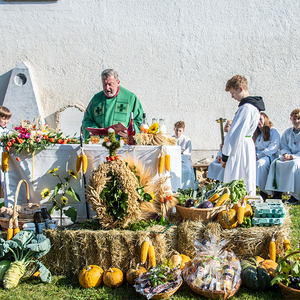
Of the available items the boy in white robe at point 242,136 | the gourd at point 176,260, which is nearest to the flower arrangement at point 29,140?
the gourd at point 176,260

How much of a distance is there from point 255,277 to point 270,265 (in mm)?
202

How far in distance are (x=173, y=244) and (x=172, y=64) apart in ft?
21.6

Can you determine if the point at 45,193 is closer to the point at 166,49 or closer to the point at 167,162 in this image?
the point at 167,162

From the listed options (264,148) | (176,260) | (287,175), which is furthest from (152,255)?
(264,148)

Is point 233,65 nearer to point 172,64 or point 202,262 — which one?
point 172,64

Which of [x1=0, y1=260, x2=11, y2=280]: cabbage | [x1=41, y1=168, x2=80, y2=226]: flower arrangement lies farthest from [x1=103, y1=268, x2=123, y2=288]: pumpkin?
[x1=0, y1=260, x2=11, y2=280]: cabbage

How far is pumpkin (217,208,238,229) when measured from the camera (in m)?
3.14

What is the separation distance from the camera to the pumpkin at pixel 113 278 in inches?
116

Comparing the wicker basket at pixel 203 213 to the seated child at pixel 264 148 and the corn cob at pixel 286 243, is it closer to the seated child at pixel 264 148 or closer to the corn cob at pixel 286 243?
the corn cob at pixel 286 243

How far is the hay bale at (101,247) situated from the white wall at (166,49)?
6164 millimetres

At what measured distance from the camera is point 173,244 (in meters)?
3.23

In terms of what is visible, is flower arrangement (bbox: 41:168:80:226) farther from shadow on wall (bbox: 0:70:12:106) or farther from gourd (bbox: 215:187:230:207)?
shadow on wall (bbox: 0:70:12:106)

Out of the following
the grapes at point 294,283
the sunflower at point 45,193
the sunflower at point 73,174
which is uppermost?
the sunflower at point 73,174

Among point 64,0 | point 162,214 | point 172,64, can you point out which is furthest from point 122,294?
point 64,0
